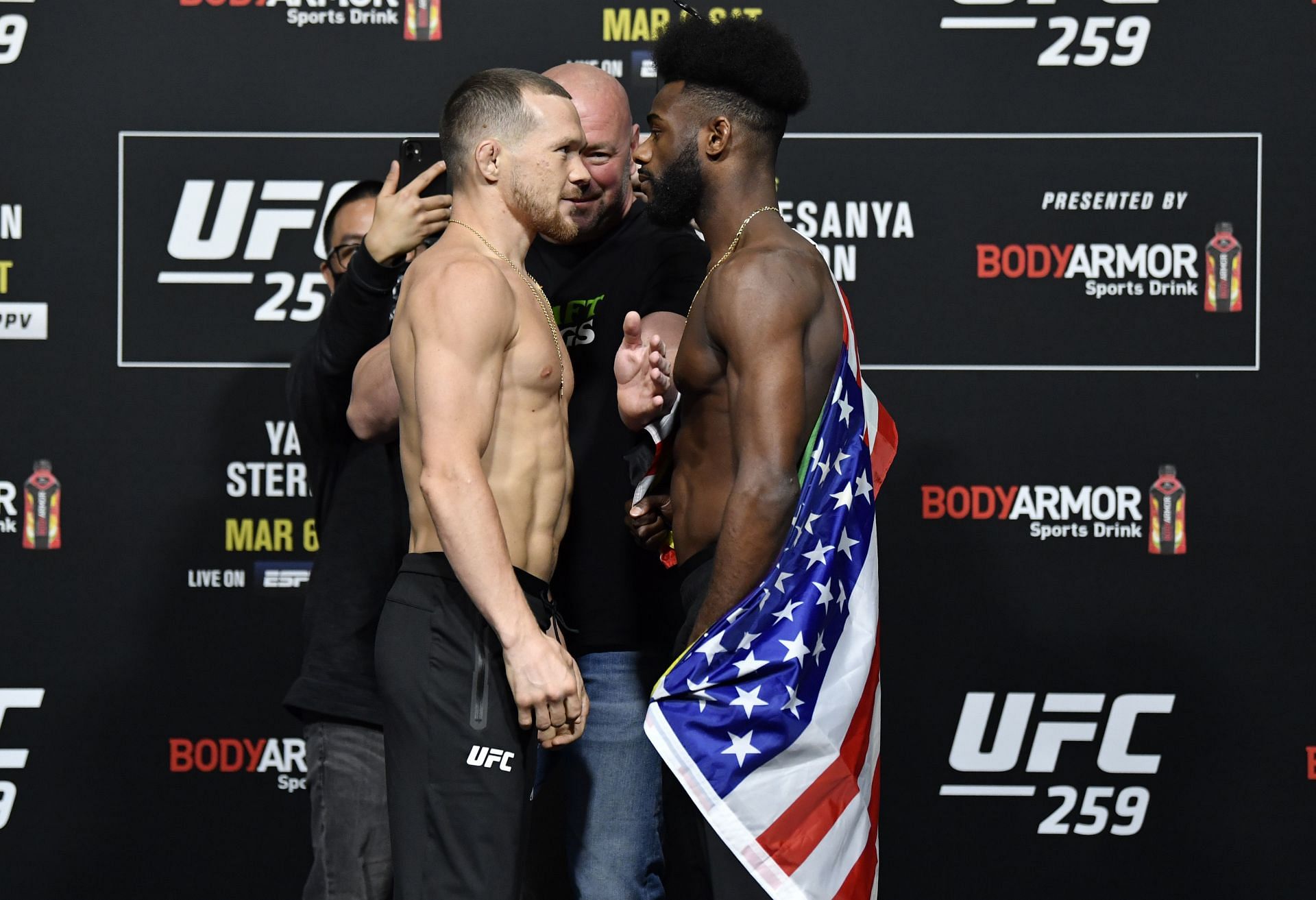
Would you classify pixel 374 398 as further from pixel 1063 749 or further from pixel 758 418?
pixel 1063 749

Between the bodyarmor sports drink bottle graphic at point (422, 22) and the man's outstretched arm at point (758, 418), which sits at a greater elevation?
the bodyarmor sports drink bottle graphic at point (422, 22)

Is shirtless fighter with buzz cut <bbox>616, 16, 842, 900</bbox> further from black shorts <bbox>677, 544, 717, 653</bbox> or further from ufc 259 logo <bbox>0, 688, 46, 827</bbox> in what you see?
ufc 259 logo <bbox>0, 688, 46, 827</bbox>

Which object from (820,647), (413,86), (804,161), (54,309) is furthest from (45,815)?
(804,161)

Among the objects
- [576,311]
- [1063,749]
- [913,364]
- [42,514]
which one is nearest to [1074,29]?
[913,364]

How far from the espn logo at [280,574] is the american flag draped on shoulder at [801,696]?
1607mm

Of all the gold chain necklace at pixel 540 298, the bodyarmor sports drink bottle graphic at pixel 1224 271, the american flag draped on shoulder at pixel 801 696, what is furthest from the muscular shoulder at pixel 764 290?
the bodyarmor sports drink bottle graphic at pixel 1224 271

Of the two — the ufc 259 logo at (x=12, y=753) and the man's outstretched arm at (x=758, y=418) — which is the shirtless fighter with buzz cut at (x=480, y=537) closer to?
the man's outstretched arm at (x=758, y=418)

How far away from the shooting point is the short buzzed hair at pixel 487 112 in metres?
2.04

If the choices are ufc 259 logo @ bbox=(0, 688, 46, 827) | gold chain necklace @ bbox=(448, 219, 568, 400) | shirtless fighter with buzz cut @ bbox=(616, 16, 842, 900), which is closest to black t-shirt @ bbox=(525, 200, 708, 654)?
shirtless fighter with buzz cut @ bbox=(616, 16, 842, 900)

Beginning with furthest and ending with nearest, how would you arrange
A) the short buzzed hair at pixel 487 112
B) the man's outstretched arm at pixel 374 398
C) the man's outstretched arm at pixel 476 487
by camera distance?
the man's outstretched arm at pixel 374 398 < the short buzzed hair at pixel 487 112 < the man's outstretched arm at pixel 476 487

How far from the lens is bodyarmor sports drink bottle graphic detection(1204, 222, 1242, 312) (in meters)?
Result: 3.26

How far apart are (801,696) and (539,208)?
34.3 inches

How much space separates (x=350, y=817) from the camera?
231cm

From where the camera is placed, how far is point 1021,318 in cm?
328
